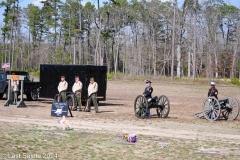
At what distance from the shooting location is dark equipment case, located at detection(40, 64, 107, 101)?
82.7ft

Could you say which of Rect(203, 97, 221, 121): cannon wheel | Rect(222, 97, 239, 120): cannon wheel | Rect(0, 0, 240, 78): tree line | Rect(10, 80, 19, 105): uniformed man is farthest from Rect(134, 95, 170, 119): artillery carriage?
Rect(0, 0, 240, 78): tree line

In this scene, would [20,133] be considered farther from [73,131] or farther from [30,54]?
[30,54]

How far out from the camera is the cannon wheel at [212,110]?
59.5 ft

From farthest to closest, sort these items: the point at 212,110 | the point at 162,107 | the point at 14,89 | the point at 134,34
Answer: the point at 134,34, the point at 14,89, the point at 162,107, the point at 212,110

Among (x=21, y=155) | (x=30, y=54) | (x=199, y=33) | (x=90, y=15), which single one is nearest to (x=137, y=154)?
(x=21, y=155)

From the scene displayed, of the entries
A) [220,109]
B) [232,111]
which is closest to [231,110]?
[232,111]

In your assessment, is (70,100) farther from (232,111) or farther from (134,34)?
(134,34)

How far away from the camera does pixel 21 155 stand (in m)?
9.57

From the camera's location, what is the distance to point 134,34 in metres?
89.8

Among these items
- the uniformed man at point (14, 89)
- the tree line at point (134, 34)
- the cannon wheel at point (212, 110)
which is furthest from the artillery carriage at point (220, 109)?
the tree line at point (134, 34)

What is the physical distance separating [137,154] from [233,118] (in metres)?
9.14

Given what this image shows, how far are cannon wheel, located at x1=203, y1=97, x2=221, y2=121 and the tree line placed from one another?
2134 inches

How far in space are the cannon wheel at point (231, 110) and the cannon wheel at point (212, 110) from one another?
518mm

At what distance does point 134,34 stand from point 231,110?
71.9 metres
